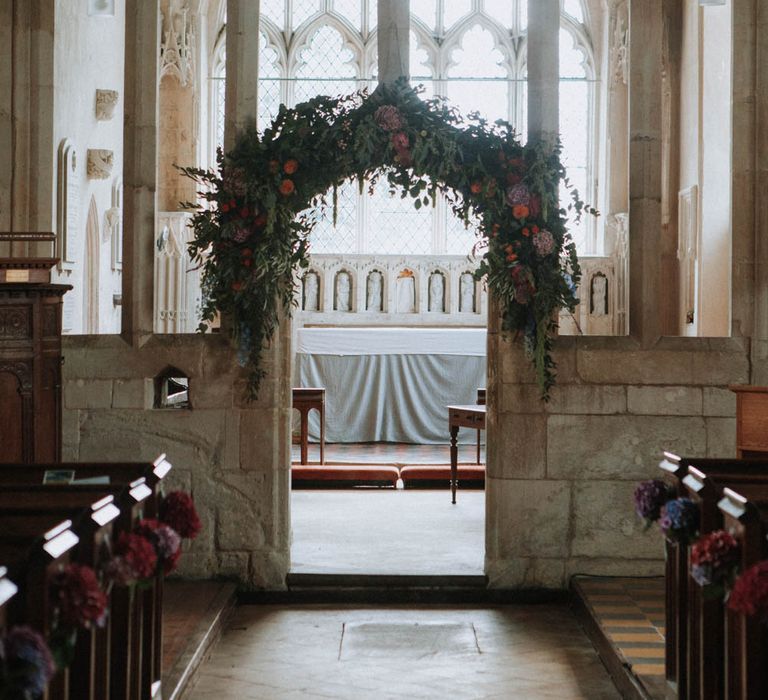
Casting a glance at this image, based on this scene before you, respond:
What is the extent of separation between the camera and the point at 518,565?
5566 mm

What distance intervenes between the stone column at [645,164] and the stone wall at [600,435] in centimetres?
26

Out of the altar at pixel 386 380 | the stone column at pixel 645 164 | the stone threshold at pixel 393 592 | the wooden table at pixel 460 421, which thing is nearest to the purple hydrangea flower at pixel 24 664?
the stone threshold at pixel 393 592

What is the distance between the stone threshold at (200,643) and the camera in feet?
12.9


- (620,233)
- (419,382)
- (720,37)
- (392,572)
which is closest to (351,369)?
(419,382)

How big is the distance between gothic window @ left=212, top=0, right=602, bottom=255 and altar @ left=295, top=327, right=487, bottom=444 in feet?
7.87

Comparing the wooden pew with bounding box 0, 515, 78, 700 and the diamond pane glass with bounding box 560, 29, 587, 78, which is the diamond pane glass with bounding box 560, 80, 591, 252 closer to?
the diamond pane glass with bounding box 560, 29, 587, 78

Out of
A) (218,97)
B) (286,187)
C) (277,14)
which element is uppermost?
(277,14)

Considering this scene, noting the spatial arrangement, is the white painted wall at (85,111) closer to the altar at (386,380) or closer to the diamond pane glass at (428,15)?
the altar at (386,380)

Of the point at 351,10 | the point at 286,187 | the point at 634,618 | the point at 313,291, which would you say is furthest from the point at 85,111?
the point at 634,618

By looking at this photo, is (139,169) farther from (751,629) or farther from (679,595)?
(751,629)

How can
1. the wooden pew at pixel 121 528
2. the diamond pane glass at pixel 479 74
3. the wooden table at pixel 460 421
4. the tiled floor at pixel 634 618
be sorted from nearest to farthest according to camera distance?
the wooden pew at pixel 121 528 → the tiled floor at pixel 634 618 → the wooden table at pixel 460 421 → the diamond pane glass at pixel 479 74

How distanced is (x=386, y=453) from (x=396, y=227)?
12.6 feet

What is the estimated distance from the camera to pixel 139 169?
5.80 m

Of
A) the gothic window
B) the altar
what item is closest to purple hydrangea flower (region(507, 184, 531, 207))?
the altar
